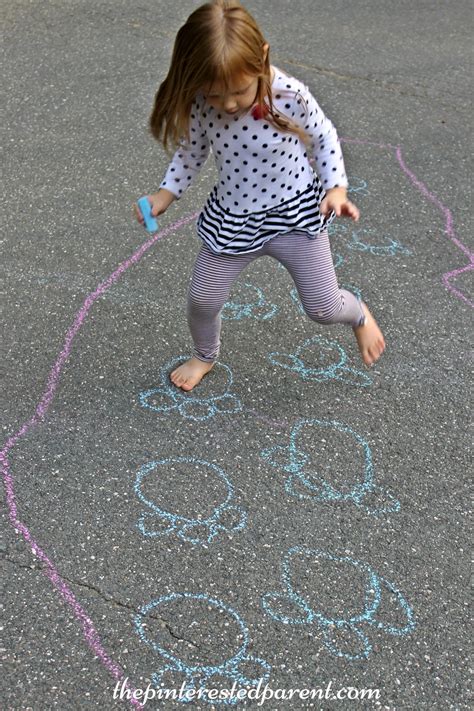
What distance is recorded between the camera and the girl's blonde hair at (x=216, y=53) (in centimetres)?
204

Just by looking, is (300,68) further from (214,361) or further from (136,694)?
(136,694)

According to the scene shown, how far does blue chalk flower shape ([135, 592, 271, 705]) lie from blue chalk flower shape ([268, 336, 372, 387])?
1.02m

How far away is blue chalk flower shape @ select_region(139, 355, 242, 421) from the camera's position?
2.65m

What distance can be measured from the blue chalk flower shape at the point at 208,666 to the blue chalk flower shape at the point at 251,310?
4.25 ft

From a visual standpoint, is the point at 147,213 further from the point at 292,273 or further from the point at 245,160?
the point at 292,273

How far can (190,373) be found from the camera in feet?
9.04

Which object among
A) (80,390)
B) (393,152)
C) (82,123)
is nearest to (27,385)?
(80,390)

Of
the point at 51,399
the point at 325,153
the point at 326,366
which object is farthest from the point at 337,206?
the point at 51,399

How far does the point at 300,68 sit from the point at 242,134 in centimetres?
315

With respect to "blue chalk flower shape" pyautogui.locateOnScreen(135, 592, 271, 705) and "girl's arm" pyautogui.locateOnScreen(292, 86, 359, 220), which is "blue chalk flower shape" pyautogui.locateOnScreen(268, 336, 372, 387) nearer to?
"girl's arm" pyautogui.locateOnScreen(292, 86, 359, 220)

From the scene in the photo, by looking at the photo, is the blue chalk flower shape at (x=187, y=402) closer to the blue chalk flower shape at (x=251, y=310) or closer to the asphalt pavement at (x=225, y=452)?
the asphalt pavement at (x=225, y=452)

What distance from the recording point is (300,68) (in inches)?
204

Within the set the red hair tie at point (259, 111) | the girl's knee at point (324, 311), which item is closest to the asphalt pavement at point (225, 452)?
the girl's knee at point (324, 311)

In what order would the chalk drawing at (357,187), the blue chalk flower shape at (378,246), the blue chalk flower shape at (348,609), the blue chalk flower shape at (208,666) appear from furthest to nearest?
the chalk drawing at (357,187)
the blue chalk flower shape at (378,246)
the blue chalk flower shape at (348,609)
the blue chalk flower shape at (208,666)
